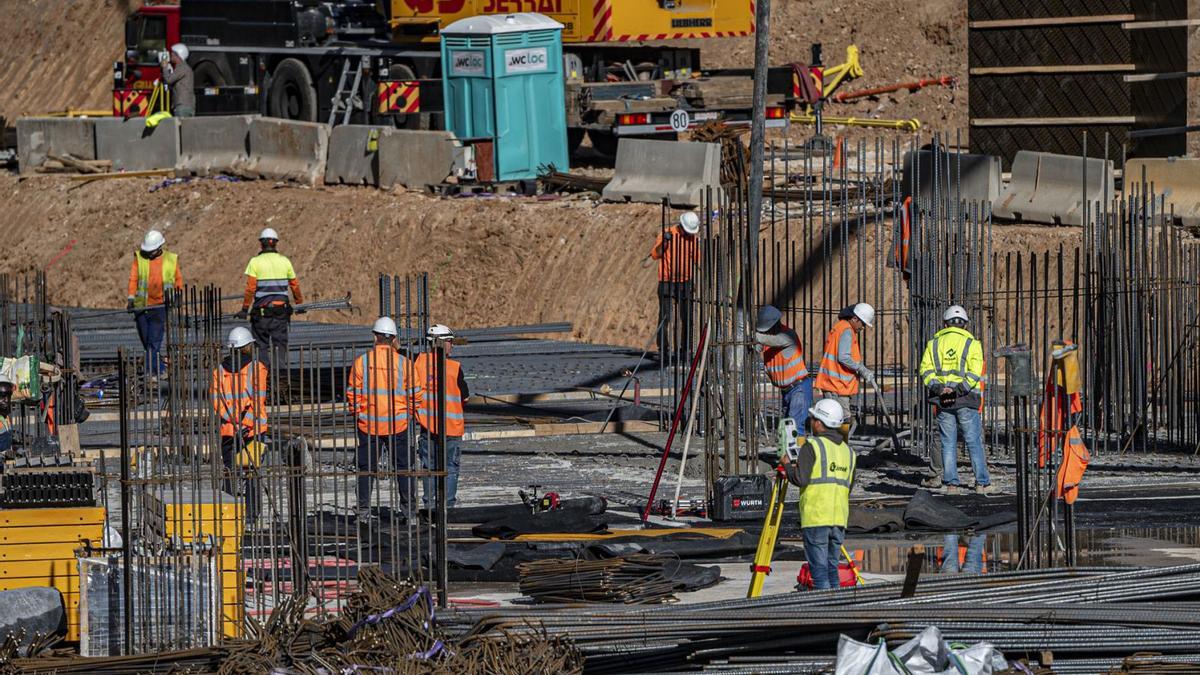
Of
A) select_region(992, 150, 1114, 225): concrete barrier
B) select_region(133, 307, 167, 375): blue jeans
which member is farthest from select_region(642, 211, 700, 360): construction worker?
select_region(992, 150, 1114, 225): concrete barrier

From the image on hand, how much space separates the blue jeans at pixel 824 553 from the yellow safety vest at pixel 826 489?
7cm

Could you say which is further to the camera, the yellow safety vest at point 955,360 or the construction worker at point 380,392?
the yellow safety vest at point 955,360

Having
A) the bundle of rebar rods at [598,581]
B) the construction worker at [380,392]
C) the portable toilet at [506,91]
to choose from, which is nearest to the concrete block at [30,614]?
the bundle of rebar rods at [598,581]

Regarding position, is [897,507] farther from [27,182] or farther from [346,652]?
[27,182]

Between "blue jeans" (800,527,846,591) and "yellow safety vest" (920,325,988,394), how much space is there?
452 cm

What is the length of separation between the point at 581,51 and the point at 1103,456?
52.9ft

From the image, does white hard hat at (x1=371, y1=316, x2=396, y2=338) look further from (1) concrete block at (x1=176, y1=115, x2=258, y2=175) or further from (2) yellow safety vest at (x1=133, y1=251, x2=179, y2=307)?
(1) concrete block at (x1=176, y1=115, x2=258, y2=175)

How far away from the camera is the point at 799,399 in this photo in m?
17.8

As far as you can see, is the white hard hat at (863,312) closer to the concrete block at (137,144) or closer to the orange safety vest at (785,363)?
the orange safety vest at (785,363)

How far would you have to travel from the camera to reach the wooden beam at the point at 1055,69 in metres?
24.8

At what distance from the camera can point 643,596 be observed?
41.2ft

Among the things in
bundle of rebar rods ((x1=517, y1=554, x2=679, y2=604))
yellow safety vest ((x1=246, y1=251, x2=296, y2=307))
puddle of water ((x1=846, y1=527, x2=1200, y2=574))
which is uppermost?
yellow safety vest ((x1=246, y1=251, x2=296, y2=307))

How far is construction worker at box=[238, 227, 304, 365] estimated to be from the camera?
21438 mm

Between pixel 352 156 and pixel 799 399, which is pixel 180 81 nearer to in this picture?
pixel 352 156
